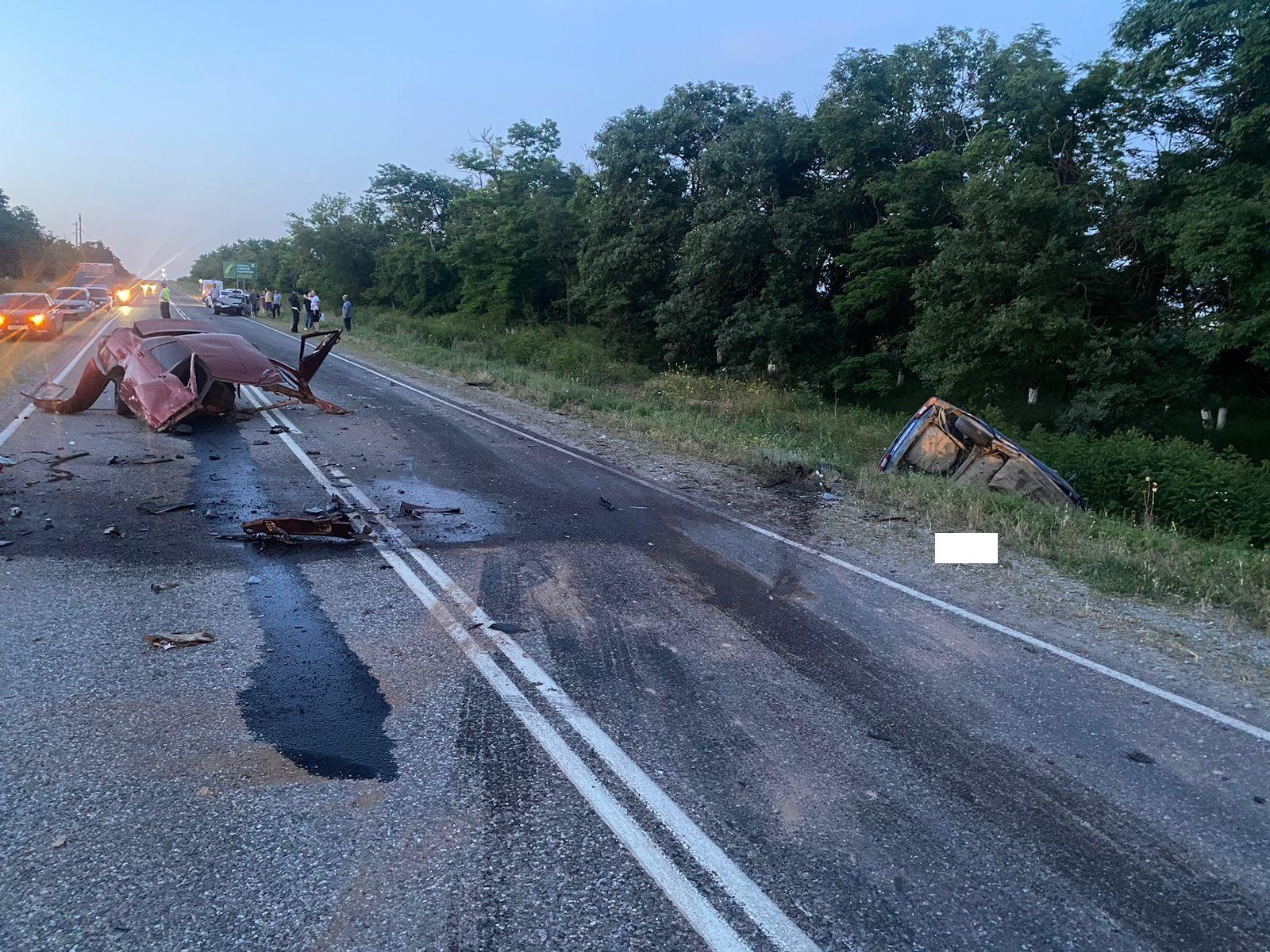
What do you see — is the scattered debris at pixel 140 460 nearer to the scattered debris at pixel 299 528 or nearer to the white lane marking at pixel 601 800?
the scattered debris at pixel 299 528

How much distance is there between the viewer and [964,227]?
21953 millimetres

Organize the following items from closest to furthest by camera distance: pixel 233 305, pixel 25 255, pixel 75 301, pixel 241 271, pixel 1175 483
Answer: pixel 1175 483, pixel 75 301, pixel 233 305, pixel 25 255, pixel 241 271

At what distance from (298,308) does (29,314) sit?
12.1m

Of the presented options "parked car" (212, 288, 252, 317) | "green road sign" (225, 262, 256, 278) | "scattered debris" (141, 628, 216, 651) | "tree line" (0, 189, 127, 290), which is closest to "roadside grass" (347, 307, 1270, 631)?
"scattered debris" (141, 628, 216, 651)

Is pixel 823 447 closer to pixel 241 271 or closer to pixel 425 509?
pixel 425 509

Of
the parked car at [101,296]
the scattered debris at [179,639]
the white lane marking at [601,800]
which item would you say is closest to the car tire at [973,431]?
the white lane marking at [601,800]

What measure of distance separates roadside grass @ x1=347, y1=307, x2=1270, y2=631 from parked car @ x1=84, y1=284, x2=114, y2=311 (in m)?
22.1

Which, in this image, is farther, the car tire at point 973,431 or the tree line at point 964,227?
the tree line at point 964,227

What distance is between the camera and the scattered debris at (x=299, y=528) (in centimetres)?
773

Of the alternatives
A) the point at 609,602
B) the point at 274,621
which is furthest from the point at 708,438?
the point at 274,621

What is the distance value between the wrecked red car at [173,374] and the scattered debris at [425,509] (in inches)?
199

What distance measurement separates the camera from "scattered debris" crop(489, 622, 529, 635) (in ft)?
18.8

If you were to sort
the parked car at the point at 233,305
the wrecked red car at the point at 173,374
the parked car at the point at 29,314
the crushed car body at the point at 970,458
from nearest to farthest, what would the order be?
the crushed car body at the point at 970,458 → the wrecked red car at the point at 173,374 → the parked car at the point at 29,314 → the parked car at the point at 233,305

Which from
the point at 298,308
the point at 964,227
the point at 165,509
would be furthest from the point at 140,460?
the point at 298,308
